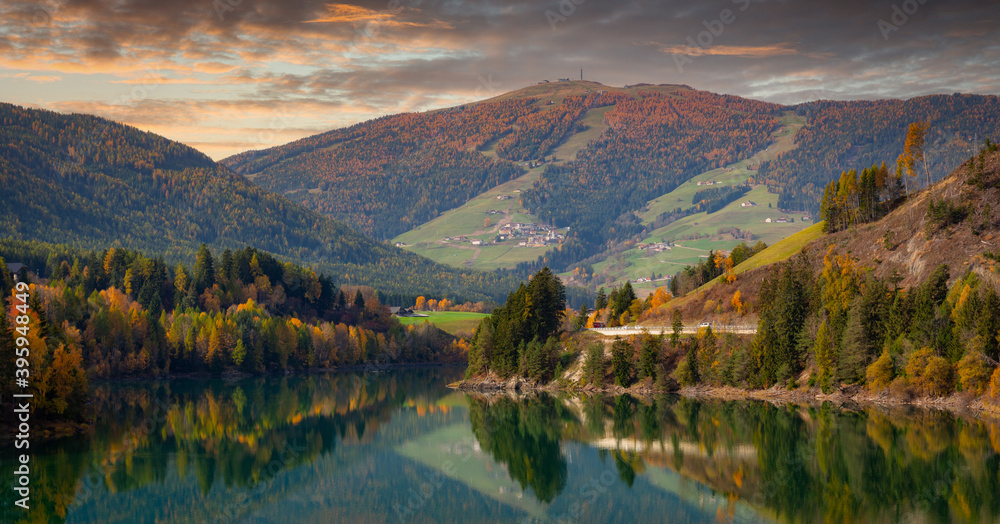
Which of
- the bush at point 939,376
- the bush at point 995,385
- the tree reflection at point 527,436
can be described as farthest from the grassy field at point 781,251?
the bush at point 995,385

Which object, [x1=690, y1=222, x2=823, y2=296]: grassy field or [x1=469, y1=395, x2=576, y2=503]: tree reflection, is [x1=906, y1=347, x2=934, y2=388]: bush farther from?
[x1=690, y1=222, x2=823, y2=296]: grassy field

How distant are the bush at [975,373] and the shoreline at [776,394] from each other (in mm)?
1155

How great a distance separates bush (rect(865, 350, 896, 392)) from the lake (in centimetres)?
735

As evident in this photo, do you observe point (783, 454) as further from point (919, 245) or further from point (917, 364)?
point (919, 245)

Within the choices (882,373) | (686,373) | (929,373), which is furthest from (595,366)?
(929,373)

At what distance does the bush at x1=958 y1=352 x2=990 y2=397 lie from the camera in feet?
323

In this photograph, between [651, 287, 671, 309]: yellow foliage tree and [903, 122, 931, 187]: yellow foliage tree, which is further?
[651, 287, 671, 309]: yellow foliage tree

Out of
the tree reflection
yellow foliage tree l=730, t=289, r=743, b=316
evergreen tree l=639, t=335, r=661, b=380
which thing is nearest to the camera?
the tree reflection

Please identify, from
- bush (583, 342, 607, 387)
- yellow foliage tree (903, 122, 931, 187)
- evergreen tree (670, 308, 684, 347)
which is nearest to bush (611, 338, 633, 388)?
bush (583, 342, 607, 387)

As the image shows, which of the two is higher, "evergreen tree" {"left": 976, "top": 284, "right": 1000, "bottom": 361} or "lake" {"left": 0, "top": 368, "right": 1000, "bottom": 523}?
"evergreen tree" {"left": 976, "top": 284, "right": 1000, "bottom": 361}

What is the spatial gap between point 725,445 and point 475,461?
78.6 feet

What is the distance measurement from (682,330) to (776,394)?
21.9 m

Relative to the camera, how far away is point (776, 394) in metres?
121

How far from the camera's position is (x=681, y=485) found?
69.4 metres
